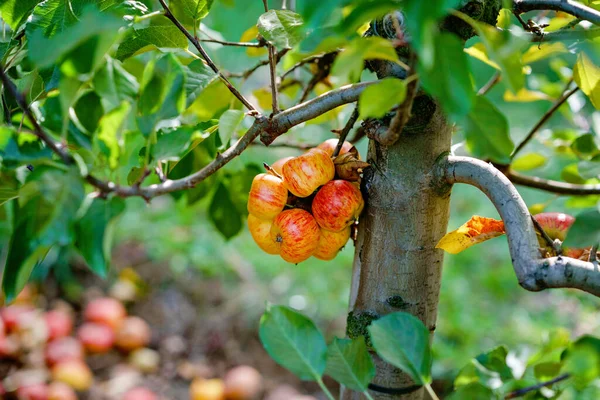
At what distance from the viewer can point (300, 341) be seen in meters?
0.48

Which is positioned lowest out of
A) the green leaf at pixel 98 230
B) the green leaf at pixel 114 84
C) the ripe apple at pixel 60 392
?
the ripe apple at pixel 60 392

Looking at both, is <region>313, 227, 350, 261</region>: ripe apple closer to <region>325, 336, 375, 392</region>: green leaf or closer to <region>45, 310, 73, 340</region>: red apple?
<region>325, 336, 375, 392</region>: green leaf

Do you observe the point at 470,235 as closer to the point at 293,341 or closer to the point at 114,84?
the point at 293,341

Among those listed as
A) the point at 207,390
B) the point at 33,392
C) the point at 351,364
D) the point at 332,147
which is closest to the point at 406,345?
the point at 351,364

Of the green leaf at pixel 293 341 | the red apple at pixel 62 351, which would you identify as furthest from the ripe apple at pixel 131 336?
the green leaf at pixel 293 341

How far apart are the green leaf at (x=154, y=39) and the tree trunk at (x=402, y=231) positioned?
0.78 ft

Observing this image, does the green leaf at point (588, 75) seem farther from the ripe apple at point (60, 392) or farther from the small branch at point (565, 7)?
the ripe apple at point (60, 392)

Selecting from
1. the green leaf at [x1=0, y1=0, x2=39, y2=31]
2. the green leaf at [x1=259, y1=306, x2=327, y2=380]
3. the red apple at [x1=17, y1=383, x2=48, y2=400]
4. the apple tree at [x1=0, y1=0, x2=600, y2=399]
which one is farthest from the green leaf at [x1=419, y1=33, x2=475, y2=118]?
the red apple at [x1=17, y1=383, x2=48, y2=400]

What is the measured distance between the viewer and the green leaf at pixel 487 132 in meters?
0.39

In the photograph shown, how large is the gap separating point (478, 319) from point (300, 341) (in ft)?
4.52

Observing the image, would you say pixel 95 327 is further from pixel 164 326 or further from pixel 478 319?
pixel 478 319

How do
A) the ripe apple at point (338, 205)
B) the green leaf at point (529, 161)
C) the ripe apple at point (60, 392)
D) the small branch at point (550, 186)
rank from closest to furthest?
the ripe apple at point (338, 205) → the small branch at point (550, 186) → the green leaf at point (529, 161) → the ripe apple at point (60, 392)

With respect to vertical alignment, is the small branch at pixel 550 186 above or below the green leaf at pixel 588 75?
below

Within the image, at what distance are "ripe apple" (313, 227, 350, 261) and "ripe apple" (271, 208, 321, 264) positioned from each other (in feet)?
0.04
